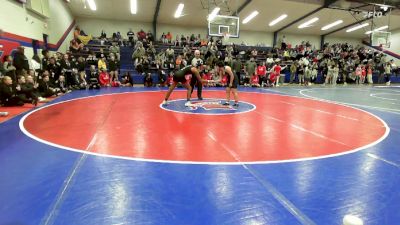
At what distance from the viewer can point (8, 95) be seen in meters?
8.83

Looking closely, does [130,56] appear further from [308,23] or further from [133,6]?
[308,23]

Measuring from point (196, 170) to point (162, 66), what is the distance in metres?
15.4

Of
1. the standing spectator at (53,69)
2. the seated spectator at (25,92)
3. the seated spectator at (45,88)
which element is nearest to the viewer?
the seated spectator at (25,92)

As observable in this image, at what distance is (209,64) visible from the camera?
18453 mm

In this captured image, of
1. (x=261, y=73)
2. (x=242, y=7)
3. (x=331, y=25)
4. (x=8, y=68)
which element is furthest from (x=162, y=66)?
(x=331, y=25)

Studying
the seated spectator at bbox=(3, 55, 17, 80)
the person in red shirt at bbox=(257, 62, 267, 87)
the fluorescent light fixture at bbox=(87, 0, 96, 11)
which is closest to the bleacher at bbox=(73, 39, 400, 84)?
the person in red shirt at bbox=(257, 62, 267, 87)

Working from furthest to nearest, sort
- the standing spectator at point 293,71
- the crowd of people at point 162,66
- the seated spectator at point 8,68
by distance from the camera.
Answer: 1. the standing spectator at point 293,71
2. the crowd of people at point 162,66
3. the seated spectator at point 8,68

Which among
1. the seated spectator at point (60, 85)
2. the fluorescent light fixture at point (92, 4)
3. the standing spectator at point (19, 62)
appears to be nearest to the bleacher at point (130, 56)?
the fluorescent light fixture at point (92, 4)

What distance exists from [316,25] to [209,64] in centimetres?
1606

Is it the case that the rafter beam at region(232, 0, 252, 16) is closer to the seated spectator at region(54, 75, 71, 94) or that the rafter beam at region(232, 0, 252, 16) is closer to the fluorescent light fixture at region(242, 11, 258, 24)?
the fluorescent light fixture at region(242, 11, 258, 24)

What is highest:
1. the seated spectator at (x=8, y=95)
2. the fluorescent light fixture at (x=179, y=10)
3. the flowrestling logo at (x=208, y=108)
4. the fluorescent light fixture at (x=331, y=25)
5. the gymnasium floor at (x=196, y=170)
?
the fluorescent light fixture at (x=179, y=10)

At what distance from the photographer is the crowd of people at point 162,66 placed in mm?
10320

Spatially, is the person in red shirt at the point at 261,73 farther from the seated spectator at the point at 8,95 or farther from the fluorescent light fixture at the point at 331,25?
the fluorescent light fixture at the point at 331,25

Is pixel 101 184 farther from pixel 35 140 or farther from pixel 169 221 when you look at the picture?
pixel 35 140
